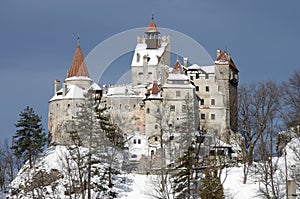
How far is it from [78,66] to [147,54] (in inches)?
335

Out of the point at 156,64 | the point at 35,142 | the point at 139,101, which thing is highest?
the point at 156,64

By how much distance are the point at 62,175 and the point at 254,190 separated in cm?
1545

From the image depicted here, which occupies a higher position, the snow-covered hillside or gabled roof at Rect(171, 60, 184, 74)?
gabled roof at Rect(171, 60, 184, 74)

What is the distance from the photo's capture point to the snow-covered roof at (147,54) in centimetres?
7650

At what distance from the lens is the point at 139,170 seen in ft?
184

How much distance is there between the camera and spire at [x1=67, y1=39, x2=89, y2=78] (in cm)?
7631

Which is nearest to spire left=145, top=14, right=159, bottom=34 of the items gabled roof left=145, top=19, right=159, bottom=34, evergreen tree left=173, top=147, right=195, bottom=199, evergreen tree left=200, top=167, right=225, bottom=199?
gabled roof left=145, top=19, right=159, bottom=34

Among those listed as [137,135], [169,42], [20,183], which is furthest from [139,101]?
[20,183]

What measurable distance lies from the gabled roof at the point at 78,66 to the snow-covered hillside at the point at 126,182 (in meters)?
20.6

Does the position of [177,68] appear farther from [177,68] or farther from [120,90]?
[120,90]

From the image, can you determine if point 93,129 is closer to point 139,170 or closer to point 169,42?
point 139,170

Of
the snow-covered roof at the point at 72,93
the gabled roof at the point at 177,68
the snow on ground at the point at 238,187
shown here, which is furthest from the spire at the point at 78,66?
the snow on ground at the point at 238,187

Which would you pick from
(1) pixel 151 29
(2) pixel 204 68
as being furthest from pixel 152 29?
(2) pixel 204 68

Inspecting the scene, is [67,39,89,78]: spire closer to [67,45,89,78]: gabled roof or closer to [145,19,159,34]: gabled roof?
[67,45,89,78]: gabled roof
